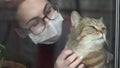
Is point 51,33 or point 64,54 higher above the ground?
→ point 51,33

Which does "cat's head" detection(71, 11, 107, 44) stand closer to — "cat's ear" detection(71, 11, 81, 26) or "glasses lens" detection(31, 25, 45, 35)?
"cat's ear" detection(71, 11, 81, 26)

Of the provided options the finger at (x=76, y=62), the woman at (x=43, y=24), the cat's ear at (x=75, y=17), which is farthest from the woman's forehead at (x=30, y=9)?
the finger at (x=76, y=62)

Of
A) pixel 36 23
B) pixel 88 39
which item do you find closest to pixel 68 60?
pixel 88 39

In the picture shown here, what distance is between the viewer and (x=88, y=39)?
229cm

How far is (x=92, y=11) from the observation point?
7.70 ft

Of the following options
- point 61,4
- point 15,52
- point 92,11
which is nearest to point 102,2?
point 92,11

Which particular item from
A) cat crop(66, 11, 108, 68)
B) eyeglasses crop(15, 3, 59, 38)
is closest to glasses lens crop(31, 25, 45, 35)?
eyeglasses crop(15, 3, 59, 38)

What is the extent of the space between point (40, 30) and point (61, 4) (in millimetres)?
180

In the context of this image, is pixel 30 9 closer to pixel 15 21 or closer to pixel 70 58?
pixel 15 21

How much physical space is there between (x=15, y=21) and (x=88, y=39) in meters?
0.39

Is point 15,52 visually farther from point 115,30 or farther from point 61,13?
point 115,30

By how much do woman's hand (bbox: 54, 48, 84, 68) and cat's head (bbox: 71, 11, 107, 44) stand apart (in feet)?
0.30

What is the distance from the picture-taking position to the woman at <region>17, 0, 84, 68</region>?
2271 millimetres

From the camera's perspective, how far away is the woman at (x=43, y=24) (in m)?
2.27
